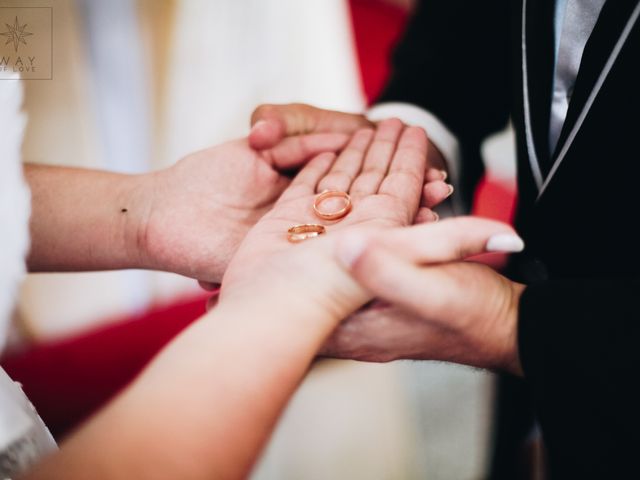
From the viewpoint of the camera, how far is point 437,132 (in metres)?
1.10

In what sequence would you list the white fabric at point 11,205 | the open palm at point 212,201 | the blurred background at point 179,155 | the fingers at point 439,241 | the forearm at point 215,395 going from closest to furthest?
the forearm at point 215,395
the fingers at point 439,241
the white fabric at point 11,205
the open palm at point 212,201
the blurred background at point 179,155

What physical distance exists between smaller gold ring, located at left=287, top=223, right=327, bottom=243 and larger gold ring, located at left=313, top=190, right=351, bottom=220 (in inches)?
1.4

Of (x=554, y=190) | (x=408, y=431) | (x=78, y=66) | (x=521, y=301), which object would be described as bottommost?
(x=408, y=431)

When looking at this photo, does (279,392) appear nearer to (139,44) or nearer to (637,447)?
(637,447)

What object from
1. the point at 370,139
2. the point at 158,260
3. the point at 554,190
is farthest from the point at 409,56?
the point at 158,260

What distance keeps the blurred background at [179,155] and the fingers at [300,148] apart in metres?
0.53

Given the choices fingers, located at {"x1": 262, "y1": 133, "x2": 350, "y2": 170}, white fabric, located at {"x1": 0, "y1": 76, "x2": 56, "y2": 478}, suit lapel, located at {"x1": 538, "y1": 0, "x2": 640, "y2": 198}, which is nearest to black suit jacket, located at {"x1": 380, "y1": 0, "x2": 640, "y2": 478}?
suit lapel, located at {"x1": 538, "y1": 0, "x2": 640, "y2": 198}

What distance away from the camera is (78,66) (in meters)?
1.43

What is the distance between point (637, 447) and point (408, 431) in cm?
97

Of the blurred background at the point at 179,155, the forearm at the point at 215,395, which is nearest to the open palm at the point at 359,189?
the forearm at the point at 215,395

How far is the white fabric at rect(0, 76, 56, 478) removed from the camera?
1.90 ft

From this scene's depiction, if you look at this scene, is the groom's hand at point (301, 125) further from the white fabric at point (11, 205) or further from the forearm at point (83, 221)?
the white fabric at point (11, 205)

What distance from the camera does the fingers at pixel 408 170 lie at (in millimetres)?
806

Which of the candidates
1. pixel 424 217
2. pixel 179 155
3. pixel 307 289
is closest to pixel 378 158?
pixel 424 217
